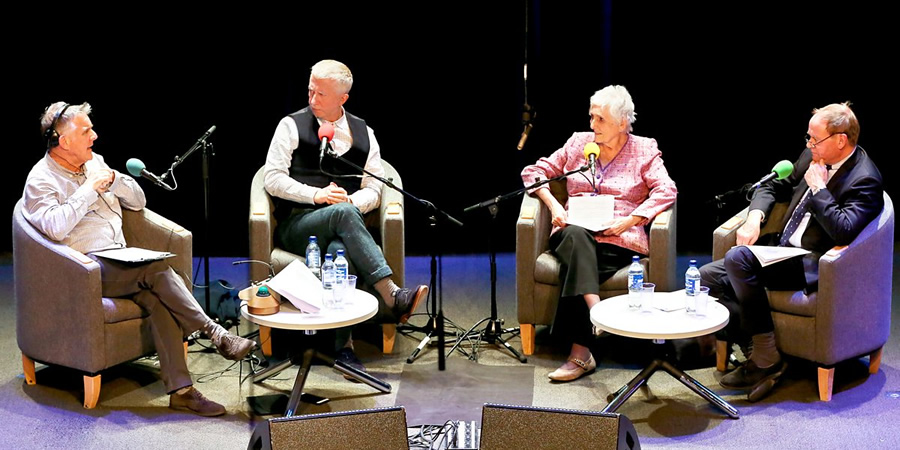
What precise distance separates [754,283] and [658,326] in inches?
24.5

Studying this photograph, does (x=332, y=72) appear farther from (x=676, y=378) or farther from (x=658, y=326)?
(x=676, y=378)

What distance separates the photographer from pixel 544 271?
4.96 metres

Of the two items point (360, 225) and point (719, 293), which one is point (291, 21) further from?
point (719, 293)

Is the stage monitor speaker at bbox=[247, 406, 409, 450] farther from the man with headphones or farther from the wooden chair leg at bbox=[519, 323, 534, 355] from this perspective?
the wooden chair leg at bbox=[519, 323, 534, 355]

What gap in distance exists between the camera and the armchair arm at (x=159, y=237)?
491cm

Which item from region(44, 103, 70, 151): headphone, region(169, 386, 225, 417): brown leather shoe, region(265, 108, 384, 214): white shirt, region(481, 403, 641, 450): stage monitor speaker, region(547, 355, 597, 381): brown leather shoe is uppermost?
region(44, 103, 70, 151): headphone

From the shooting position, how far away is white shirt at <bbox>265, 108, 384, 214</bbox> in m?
5.14

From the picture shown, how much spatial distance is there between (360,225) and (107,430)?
4.80ft

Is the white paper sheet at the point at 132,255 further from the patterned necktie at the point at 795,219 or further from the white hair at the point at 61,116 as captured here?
the patterned necktie at the point at 795,219

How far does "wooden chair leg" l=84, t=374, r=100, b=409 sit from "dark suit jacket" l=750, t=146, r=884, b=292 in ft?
9.83

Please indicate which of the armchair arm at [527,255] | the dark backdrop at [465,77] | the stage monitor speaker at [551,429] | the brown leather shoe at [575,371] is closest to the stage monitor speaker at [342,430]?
the stage monitor speaker at [551,429]

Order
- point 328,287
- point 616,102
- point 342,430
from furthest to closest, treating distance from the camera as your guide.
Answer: point 616,102
point 328,287
point 342,430

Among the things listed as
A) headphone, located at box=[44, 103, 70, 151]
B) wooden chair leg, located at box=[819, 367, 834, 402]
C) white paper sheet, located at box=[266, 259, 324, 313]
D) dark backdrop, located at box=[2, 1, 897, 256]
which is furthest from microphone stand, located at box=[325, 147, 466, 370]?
dark backdrop, located at box=[2, 1, 897, 256]

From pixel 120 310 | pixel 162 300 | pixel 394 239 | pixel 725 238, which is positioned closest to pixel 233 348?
pixel 162 300
